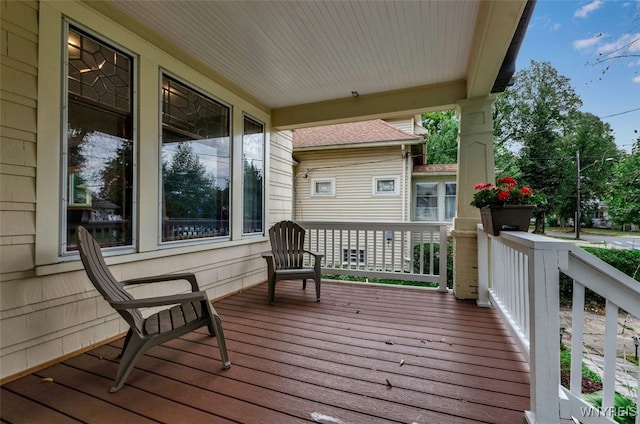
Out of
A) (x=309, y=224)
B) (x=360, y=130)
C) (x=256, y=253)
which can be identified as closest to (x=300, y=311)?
(x=256, y=253)

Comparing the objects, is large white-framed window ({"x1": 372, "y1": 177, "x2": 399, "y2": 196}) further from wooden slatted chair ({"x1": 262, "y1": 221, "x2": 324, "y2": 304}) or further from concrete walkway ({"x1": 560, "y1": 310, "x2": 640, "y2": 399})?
wooden slatted chair ({"x1": 262, "y1": 221, "x2": 324, "y2": 304})

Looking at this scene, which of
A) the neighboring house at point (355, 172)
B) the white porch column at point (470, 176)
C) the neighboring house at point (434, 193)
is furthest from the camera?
the neighboring house at point (434, 193)

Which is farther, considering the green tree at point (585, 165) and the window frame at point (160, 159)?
the green tree at point (585, 165)

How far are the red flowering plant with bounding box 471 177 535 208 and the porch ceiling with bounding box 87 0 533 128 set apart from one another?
3.78 ft

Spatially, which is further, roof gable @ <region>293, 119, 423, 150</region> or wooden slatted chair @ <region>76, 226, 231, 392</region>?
roof gable @ <region>293, 119, 423, 150</region>

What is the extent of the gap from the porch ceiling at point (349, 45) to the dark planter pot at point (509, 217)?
1334 millimetres

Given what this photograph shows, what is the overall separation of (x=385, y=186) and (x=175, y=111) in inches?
248

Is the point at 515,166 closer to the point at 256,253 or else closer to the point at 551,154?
the point at 551,154

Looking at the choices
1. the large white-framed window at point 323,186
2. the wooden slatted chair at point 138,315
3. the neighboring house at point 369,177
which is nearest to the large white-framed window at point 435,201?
the neighboring house at point 369,177

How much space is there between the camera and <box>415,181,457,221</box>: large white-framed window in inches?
337

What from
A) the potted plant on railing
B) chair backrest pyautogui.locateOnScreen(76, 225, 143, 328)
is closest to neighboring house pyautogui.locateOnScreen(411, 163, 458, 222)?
the potted plant on railing

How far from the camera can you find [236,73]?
3469mm

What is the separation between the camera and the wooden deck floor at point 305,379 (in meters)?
1.46

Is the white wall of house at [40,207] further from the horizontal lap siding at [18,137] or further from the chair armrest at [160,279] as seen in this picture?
the chair armrest at [160,279]
